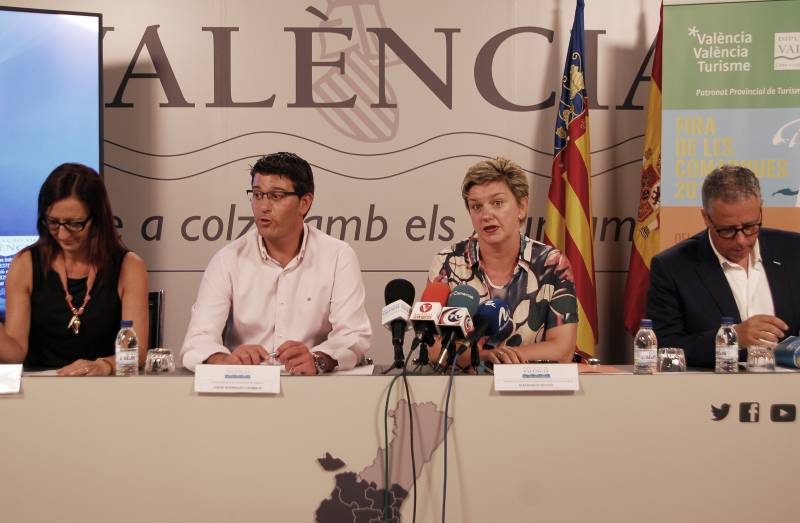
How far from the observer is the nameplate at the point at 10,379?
6.20ft

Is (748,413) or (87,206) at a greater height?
(87,206)

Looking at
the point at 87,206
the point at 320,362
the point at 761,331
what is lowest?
the point at 320,362

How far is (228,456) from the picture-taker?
1.89m

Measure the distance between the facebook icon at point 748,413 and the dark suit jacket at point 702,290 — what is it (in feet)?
2.50

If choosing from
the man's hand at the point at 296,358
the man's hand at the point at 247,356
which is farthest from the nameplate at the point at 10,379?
the man's hand at the point at 296,358

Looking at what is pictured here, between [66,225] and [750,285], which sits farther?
[750,285]

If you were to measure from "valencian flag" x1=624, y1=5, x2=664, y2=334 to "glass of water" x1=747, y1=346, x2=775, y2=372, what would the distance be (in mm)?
1780

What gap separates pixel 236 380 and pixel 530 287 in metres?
1.09

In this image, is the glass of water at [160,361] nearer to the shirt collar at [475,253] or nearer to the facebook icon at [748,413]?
the shirt collar at [475,253]

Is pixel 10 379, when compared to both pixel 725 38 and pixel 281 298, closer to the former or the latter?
pixel 281 298

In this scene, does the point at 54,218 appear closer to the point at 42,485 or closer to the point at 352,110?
the point at 42,485

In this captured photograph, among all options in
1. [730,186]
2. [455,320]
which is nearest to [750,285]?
[730,186]

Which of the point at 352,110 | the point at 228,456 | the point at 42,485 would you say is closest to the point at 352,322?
the point at 228,456

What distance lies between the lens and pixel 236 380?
1901mm
